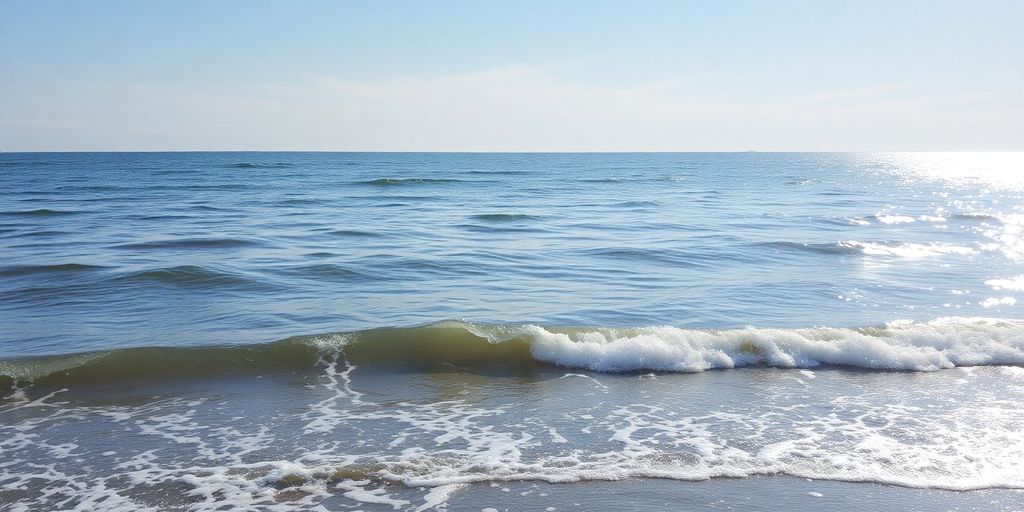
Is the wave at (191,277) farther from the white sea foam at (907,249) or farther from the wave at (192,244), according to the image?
the white sea foam at (907,249)

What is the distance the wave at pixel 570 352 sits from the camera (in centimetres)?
969

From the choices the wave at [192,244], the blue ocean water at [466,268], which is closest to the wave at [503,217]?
the blue ocean water at [466,268]

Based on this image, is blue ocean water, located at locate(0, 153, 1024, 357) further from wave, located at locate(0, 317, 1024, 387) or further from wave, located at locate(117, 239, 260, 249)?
wave, located at locate(0, 317, 1024, 387)

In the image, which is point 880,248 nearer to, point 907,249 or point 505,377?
point 907,249

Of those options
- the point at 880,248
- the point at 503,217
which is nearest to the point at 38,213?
the point at 503,217

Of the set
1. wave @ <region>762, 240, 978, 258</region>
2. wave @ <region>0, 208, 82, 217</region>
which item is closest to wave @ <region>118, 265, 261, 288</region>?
wave @ <region>762, 240, 978, 258</region>

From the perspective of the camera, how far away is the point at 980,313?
13086 millimetres

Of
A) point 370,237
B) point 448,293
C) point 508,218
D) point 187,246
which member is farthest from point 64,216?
point 448,293

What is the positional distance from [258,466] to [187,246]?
15404 millimetres

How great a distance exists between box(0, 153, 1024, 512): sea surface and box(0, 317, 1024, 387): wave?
0.14ft

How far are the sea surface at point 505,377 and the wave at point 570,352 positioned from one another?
4cm

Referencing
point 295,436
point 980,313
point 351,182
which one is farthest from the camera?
point 351,182

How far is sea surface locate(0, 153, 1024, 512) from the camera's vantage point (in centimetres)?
626

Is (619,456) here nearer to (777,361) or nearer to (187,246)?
(777,361)
